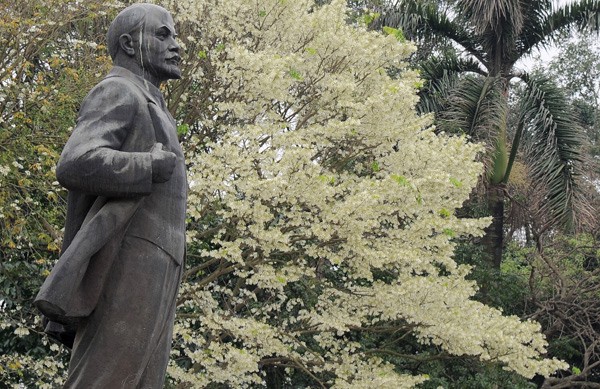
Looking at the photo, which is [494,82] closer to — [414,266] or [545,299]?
[545,299]

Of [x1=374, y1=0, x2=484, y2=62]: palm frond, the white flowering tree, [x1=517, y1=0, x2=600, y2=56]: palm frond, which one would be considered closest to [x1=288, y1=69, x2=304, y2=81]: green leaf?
the white flowering tree

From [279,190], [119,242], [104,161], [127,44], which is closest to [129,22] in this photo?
[127,44]

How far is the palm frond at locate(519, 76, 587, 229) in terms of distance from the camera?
49.0 feet

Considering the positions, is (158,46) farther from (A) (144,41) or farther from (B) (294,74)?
(B) (294,74)

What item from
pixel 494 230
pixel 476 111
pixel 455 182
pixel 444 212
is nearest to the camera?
pixel 455 182

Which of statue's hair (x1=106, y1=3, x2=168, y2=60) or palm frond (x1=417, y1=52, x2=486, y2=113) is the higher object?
palm frond (x1=417, y1=52, x2=486, y2=113)

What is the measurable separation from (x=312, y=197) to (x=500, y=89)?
22.0 feet

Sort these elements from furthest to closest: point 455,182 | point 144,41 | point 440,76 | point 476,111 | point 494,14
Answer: point 440,76 < point 494,14 < point 476,111 < point 455,182 < point 144,41

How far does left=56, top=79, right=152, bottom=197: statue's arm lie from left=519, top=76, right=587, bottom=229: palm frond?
12229mm

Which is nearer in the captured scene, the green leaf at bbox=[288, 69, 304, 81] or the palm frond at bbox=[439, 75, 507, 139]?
the green leaf at bbox=[288, 69, 304, 81]

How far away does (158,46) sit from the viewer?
3.70 m

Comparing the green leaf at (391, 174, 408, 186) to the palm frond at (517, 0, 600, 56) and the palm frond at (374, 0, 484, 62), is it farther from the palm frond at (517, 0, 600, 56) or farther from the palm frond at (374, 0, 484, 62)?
the palm frond at (517, 0, 600, 56)

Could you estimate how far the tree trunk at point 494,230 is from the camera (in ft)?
55.4

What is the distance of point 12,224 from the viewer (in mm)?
10688
